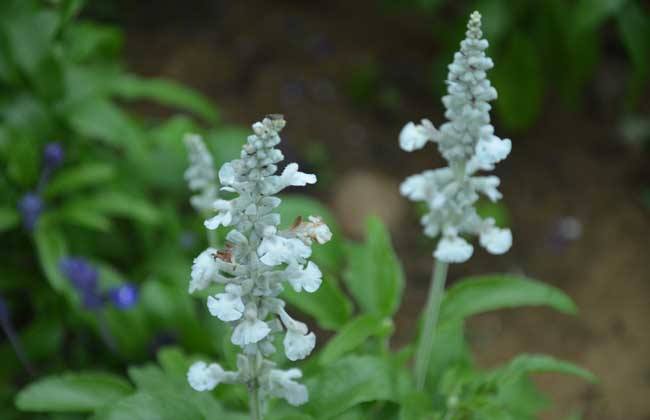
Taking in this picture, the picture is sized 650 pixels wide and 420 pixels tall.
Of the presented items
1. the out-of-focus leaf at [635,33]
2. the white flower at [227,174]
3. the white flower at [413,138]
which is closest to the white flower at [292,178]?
the white flower at [227,174]

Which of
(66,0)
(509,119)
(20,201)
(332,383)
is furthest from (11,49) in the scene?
(509,119)

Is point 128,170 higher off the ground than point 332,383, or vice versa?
point 128,170

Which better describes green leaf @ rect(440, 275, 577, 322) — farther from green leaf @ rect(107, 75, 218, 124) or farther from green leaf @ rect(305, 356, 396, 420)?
green leaf @ rect(107, 75, 218, 124)

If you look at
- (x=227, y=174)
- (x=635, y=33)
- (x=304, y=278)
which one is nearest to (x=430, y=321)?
(x=304, y=278)

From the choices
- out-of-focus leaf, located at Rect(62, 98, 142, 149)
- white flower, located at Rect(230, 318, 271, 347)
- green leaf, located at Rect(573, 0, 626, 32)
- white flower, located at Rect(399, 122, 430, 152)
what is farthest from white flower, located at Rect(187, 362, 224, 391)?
green leaf, located at Rect(573, 0, 626, 32)

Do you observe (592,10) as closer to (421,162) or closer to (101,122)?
(421,162)

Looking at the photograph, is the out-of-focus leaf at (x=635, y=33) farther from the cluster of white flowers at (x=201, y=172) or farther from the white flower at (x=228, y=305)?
the white flower at (x=228, y=305)

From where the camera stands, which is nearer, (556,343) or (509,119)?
(556,343)

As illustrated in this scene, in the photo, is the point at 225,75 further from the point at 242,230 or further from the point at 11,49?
the point at 242,230
